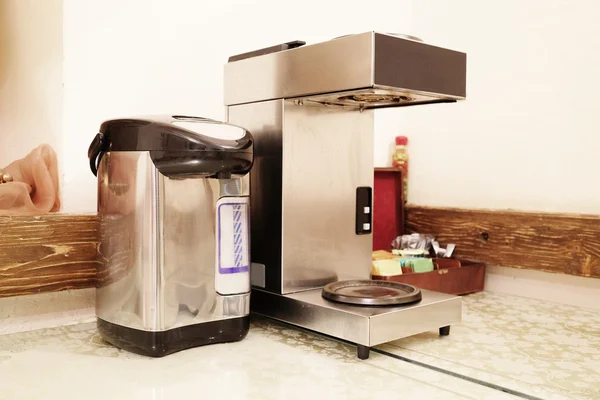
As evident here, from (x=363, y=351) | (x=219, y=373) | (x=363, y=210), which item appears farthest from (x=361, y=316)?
(x=363, y=210)

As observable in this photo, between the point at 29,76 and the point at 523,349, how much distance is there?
44.4 inches

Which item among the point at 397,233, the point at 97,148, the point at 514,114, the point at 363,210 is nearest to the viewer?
the point at 97,148

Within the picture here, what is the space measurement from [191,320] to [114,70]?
22.5 inches

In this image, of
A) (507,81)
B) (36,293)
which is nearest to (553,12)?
(507,81)

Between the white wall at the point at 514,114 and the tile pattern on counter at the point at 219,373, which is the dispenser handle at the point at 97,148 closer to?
the tile pattern on counter at the point at 219,373

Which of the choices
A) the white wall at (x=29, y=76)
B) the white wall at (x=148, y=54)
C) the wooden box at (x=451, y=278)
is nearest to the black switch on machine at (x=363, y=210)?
the wooden box at (x=451, y=278)

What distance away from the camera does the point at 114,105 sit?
1.14m

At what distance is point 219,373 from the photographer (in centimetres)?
81

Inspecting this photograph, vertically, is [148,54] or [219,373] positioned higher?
[148,54]

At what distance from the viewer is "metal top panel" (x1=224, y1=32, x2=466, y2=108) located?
34.3 inches

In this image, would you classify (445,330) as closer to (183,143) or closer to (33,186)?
(183,143)

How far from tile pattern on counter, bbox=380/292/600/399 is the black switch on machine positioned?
253mm

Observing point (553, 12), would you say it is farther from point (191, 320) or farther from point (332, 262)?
point (191, 320)

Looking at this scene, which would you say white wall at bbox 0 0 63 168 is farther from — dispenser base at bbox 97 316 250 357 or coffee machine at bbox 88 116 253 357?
dispenser base at bbox 97 316 250 357
